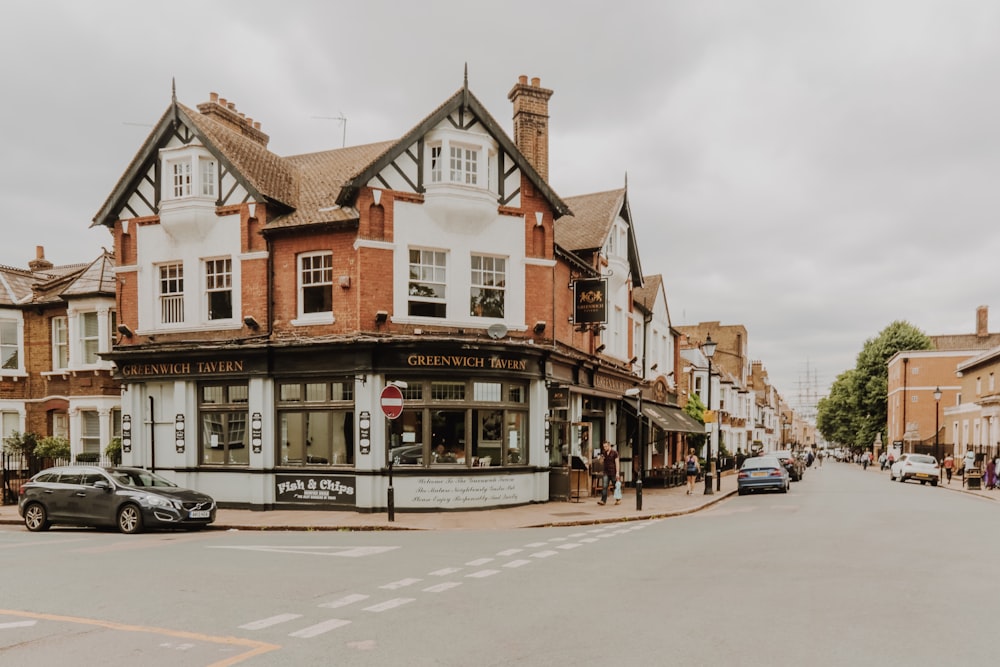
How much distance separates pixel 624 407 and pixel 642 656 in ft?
75.4

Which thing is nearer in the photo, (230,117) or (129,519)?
(129,519)

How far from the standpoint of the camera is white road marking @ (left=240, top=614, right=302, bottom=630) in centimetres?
759

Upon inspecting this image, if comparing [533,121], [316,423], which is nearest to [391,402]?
[316,423]

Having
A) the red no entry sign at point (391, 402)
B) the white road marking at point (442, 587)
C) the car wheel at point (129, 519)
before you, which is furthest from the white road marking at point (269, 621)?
the car wheel at point (129, 519)

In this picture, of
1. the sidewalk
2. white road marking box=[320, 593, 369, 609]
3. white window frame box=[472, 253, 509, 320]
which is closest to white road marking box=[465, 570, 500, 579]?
white road marking box=[320, 593, 369, 609]

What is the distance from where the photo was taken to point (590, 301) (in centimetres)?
2334

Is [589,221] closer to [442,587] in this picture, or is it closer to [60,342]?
[442,587]

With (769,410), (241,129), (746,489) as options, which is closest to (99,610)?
(241,129)

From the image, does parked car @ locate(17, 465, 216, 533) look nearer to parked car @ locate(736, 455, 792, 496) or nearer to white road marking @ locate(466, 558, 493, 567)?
white road marking @ locate(466, 558, 493, 567)

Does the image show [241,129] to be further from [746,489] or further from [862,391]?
[862,391]

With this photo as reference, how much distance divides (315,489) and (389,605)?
12090 millimetres

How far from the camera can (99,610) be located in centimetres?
842

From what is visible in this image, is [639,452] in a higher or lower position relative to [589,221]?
lower

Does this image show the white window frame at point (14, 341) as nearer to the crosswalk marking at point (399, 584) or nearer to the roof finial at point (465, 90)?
the roof finial at point (465, 90)
